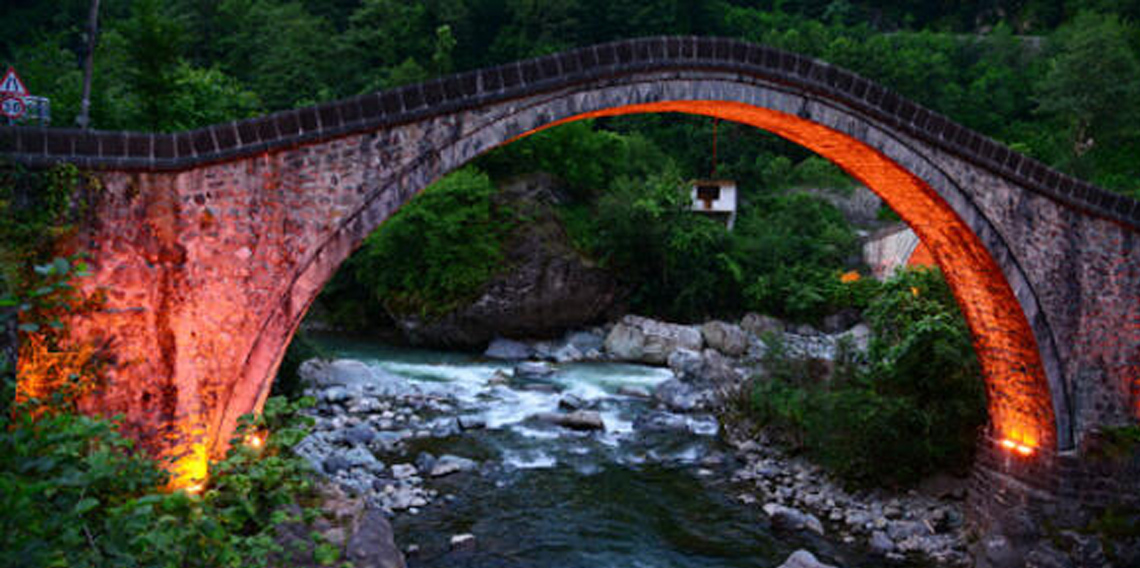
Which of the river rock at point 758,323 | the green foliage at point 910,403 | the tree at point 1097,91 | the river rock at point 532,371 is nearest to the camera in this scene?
the green foliage at point 910,403

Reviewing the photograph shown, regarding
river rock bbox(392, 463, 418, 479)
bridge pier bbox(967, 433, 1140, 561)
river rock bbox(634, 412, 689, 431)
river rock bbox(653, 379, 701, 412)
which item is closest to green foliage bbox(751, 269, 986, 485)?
bridge pier bbox(967, 433, 1140, 561)

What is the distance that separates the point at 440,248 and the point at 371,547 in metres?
16.6

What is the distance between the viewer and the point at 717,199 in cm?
2975

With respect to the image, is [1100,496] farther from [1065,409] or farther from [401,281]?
[401,281]

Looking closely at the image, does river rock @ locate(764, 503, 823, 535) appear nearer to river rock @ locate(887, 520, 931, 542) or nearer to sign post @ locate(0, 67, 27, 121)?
river rock @ locate(887, 520, 931, 542)

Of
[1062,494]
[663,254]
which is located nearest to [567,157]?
[663,254]

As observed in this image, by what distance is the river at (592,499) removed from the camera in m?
8.18

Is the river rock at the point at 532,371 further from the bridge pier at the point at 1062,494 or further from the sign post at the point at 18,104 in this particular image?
the sign post at the point at 18,104

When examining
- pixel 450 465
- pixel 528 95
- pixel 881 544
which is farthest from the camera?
pixel 450 465

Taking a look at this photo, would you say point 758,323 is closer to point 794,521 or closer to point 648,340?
point 648,340

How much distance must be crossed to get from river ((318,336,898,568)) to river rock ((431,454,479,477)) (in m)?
0.19

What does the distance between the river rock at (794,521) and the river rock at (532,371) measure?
29.3 feet

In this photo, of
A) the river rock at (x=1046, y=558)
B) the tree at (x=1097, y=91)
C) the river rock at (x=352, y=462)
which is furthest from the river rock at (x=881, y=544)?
the tree at (x=1097, y=91)

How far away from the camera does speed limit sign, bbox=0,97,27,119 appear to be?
5.79 m
